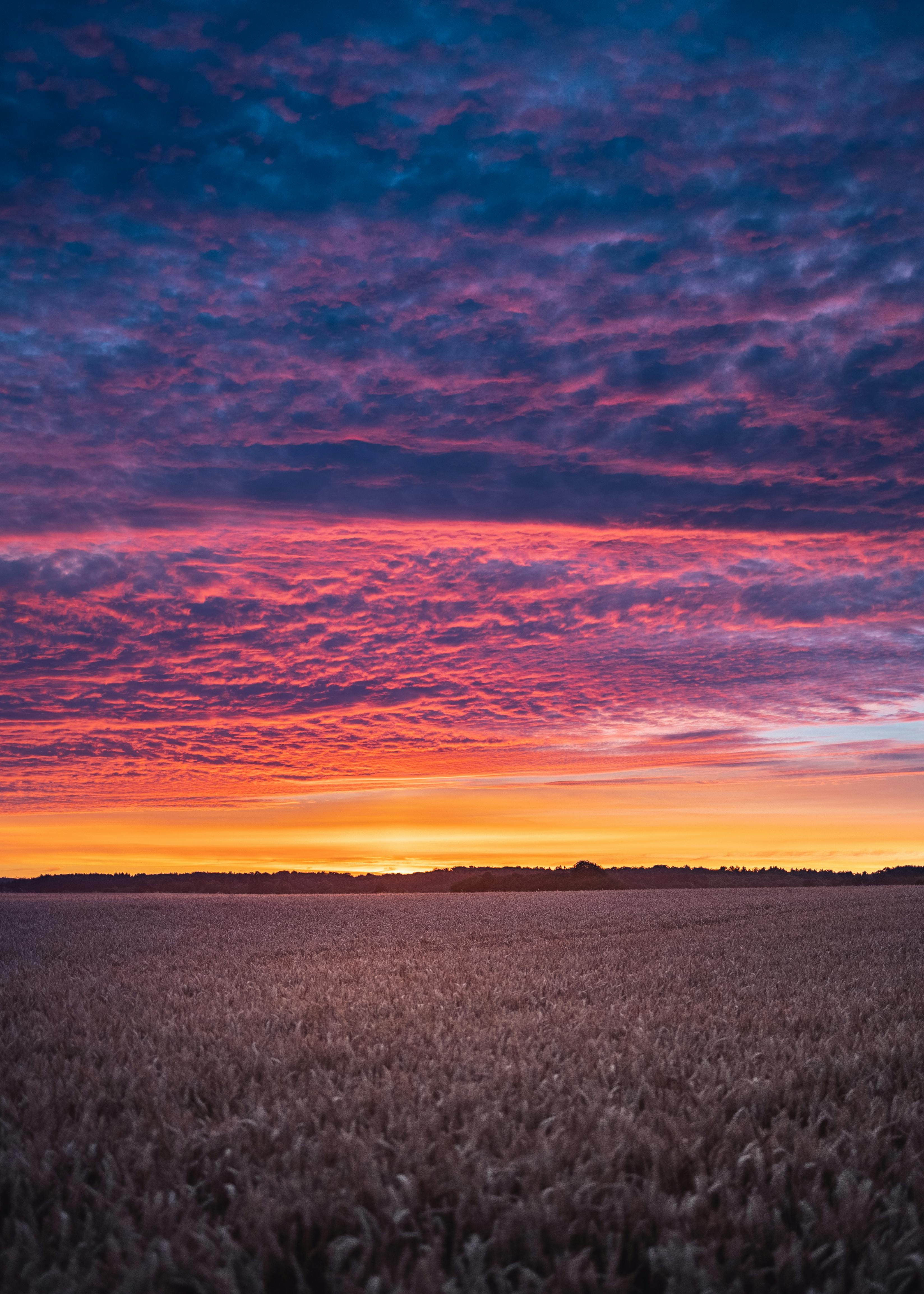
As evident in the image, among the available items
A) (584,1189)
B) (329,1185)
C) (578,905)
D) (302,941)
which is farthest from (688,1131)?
(578,905)

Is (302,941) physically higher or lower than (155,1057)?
lower

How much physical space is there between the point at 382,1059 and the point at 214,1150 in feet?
4.39

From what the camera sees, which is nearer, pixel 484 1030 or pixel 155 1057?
pixel 155 1057

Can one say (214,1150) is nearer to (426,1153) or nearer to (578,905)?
(426,1153)

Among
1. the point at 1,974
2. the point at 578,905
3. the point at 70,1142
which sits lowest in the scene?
the point at 578,905

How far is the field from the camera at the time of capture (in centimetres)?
245

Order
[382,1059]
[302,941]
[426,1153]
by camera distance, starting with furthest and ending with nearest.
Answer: [302,941] < [382,1059] < [426,1153]

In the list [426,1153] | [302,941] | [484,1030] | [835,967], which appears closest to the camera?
[426,1153]

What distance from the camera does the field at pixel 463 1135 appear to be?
2445mm

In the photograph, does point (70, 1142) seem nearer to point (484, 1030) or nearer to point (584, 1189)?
point (584, 1189)

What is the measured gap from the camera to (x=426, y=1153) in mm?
3158

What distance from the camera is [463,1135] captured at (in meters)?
3.41

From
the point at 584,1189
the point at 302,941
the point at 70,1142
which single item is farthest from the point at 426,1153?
the point at 302,941

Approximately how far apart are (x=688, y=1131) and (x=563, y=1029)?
206 cm
